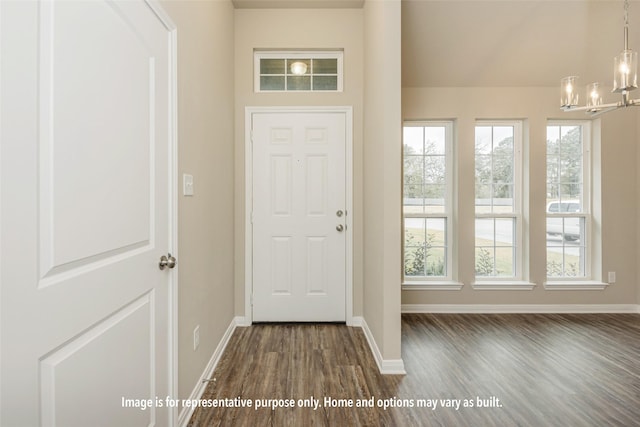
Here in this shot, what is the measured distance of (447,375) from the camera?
210 cm

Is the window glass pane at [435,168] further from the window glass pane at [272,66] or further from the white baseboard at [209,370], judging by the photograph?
the white baseboard at [209,370]

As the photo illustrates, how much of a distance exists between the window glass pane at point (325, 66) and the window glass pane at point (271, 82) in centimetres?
33

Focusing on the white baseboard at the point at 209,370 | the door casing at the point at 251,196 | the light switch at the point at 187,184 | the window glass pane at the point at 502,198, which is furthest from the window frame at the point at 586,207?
the light switch at the point at 187,184

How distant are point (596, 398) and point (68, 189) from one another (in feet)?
9.01

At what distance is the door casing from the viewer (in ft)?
9.63

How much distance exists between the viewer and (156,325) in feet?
4.47

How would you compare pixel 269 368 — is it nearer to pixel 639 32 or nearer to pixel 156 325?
pixel 156 325

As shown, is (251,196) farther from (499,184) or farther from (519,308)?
(519,308)

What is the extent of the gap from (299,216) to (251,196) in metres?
0.48

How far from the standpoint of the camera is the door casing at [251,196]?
2.94m

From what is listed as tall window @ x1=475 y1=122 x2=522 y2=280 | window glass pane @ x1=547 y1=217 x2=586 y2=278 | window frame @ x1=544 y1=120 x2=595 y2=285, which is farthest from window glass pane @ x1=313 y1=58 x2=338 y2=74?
window glass pane @ x1=547 y1=217 x2=586 y2=278

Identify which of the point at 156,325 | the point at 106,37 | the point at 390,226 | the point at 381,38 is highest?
the point at 381,38

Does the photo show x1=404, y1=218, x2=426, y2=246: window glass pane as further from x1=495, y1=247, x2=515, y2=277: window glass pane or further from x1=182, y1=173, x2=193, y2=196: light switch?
x1=182, y1=173, x2=193, y2=196: light switch

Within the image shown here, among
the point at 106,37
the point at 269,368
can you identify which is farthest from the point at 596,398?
the point at 106,37
